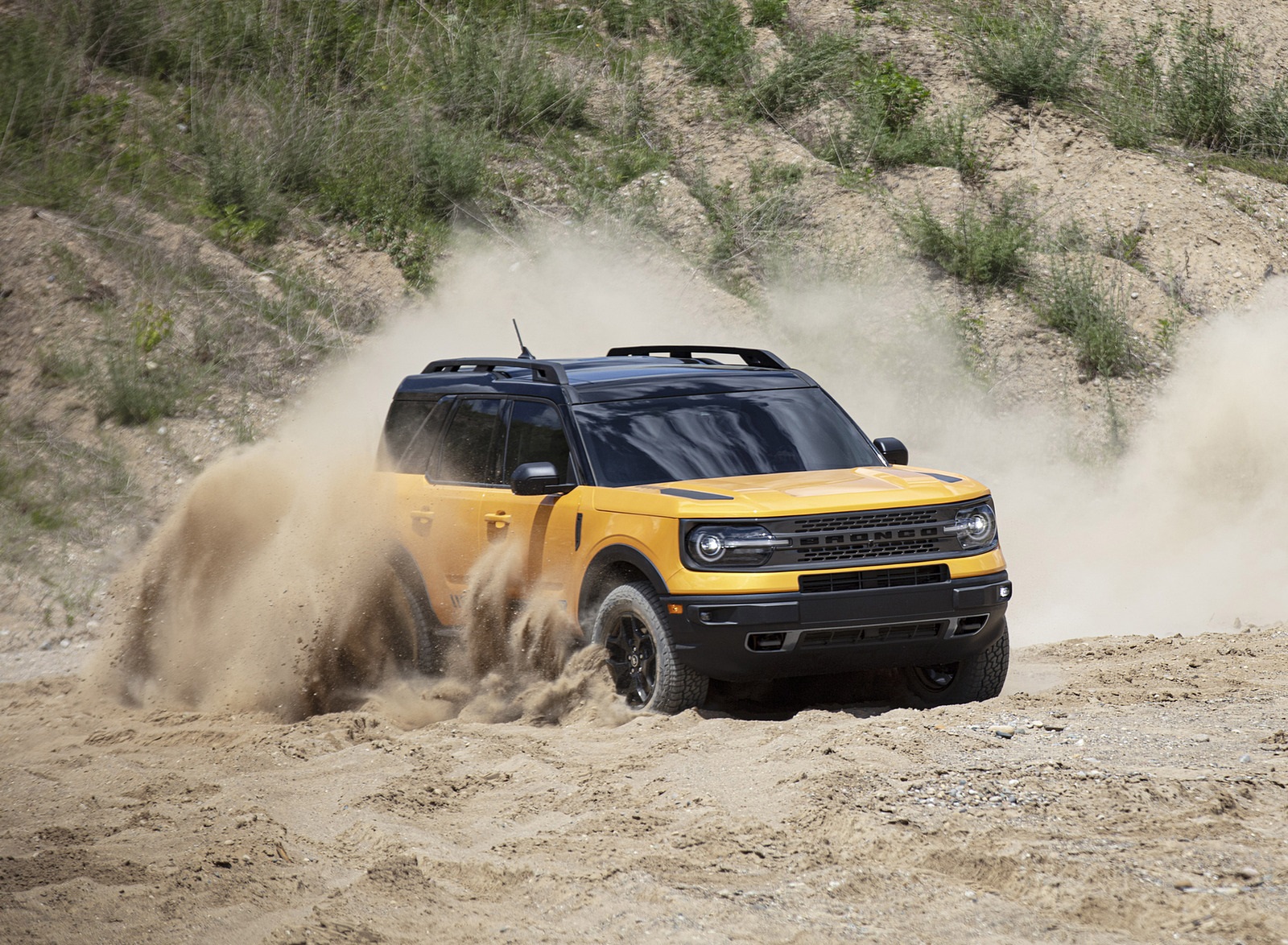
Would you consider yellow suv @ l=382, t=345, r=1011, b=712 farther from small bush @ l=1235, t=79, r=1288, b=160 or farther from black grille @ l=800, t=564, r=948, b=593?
small bush @ l=1235, t=79, r=1288, b=160

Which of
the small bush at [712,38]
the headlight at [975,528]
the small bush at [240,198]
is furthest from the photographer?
the small bush at [712,38]

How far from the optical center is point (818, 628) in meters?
6.23

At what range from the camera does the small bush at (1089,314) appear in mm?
16219

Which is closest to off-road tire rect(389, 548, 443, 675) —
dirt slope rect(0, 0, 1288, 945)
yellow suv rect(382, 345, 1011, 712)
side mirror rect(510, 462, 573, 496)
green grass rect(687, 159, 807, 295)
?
yellow suv rect(382, 345, 1011, 712)

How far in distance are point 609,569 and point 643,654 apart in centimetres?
49

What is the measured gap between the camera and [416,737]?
22.0ft

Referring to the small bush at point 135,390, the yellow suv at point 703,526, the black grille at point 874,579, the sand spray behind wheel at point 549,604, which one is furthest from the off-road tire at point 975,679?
the small bush at point 135,390

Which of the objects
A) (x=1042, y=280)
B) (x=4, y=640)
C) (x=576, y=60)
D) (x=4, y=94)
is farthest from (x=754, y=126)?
(x=4, y=640)

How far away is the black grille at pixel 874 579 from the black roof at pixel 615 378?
1680 mm

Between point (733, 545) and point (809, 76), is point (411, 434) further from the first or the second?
point (809, 76)

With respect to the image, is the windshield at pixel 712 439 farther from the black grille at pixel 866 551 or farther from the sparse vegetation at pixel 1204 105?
the sparse vegetation at pixel 1204 105

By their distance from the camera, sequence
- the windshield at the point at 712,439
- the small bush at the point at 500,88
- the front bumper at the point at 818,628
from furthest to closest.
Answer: the small bush at the point at 500,88 < the windshield at the point at 712,439 < the front bumper at the point at 818,628

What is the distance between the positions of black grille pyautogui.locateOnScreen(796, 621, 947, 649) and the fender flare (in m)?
0.73

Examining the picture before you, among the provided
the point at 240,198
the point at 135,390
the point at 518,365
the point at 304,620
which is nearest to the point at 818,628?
the point at 518,365
